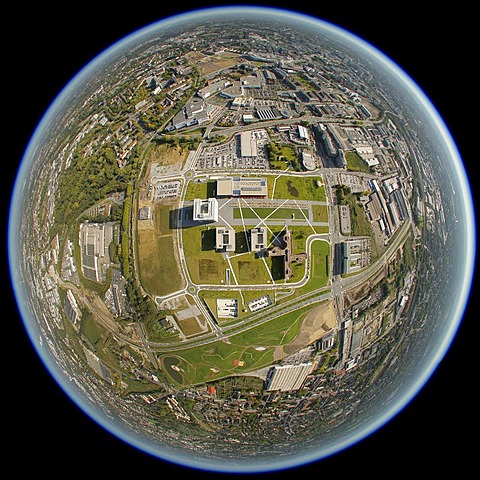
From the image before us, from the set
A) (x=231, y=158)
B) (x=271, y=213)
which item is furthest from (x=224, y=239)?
(x=231, y=158)

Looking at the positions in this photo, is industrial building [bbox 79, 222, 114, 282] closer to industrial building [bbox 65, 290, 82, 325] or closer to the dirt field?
industrial building [bbox 65, 290, 82, 325]

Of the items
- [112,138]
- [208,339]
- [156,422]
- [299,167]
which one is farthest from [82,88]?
[156,422]

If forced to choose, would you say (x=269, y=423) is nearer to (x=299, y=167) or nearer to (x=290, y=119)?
(x=299, y=167)

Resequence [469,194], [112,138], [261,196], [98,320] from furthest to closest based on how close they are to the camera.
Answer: [469,194], [112,138], [98,320], [261,196]

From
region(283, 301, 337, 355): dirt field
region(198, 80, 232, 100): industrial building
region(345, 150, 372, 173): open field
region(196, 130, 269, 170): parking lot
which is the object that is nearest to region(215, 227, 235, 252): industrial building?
region(196, 130, 269, 170): parking lot

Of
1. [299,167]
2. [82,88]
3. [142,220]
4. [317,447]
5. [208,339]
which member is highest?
[82,88]
